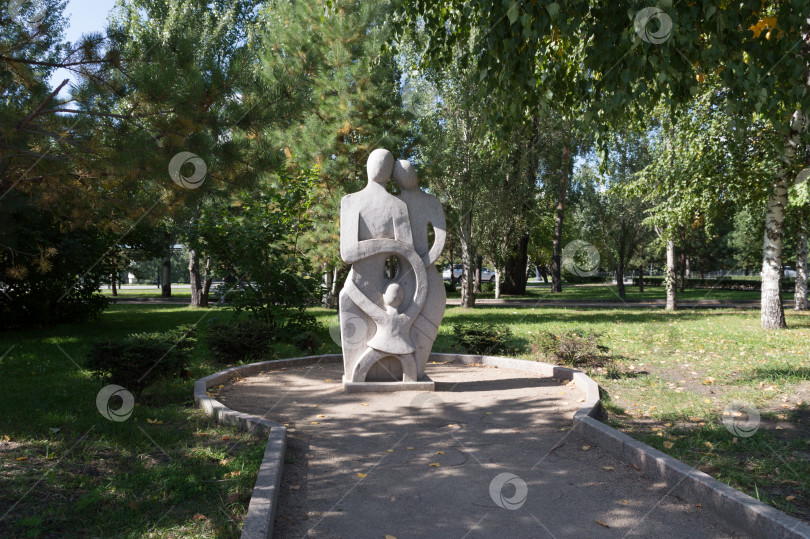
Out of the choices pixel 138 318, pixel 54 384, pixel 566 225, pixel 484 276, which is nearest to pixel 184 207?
pixel 54 384

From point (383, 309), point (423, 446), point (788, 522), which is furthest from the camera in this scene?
point (383, 309)

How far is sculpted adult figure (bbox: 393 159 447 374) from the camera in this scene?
7.23 metres

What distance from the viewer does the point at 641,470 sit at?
4180mm

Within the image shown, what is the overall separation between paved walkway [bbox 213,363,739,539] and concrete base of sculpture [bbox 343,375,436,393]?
11 centimetres

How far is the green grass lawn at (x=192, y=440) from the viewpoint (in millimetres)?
3457

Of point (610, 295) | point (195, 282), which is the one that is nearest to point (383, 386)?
point (195, 282)

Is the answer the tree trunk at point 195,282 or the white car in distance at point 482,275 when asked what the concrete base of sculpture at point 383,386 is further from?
the white car in distance at point 482,275

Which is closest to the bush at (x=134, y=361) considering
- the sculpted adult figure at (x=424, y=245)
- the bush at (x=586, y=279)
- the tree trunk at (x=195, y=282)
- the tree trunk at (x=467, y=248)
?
the sculpted adult figure at (x=424, y=245)

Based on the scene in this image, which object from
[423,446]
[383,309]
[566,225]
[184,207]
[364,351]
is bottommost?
[423,446]

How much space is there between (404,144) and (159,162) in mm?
14428

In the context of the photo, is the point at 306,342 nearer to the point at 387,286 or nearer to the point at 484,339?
the point at 484,339

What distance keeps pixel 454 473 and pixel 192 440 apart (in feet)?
7.81

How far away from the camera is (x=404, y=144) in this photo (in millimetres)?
19156

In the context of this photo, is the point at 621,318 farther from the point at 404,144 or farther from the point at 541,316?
the point at 404,144
